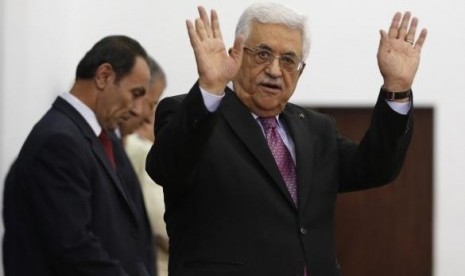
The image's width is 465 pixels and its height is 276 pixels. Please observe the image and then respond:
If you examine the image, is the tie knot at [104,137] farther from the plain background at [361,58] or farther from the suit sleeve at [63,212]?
the plain background at [361,58]

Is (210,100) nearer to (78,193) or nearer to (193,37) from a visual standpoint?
(193,37)

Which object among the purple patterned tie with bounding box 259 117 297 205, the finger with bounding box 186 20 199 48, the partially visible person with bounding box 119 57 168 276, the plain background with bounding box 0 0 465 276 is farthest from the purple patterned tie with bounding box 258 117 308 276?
the plain background with bounding box 0 0 465 276

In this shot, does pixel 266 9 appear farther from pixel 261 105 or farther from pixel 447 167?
pixel 447 167

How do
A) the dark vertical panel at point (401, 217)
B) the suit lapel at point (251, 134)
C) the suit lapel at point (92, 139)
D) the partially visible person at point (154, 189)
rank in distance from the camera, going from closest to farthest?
the suit lapel at point (251, 134)
the suit lapel at point (92, 139)
the partially visible person at point (154, 189)
the dark vertical panel at point (401, 217)

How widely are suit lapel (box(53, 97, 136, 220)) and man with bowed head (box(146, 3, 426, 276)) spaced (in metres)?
0.65

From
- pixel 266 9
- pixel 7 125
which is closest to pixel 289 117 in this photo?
pixel 266 9

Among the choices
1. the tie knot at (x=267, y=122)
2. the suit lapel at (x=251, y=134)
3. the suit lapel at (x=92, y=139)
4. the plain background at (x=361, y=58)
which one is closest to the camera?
the suit lapel at (x=251, y=134)

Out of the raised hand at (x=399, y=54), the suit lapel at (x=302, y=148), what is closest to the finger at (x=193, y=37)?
the suit lapel at (x=302, y=148)

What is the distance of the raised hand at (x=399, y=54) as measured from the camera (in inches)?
95.2

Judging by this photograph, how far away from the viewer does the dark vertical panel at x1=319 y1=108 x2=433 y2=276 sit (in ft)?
20.8

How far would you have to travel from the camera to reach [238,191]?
2291 millimetres

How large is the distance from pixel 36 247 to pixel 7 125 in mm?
1760

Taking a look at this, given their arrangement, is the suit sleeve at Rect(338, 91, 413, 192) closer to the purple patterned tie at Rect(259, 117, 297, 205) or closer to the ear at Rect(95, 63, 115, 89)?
the purple patterned tie at Rect(259, 117, 297, 205)

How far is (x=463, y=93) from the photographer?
20.3 ft
